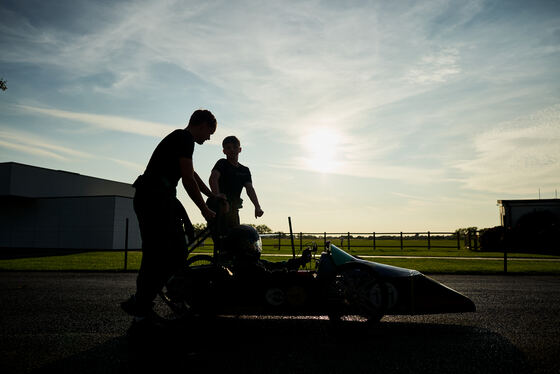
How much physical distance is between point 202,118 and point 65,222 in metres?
32.1

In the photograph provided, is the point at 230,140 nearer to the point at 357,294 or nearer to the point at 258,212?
the point at 258,212

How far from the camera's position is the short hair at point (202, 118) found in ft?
12.0

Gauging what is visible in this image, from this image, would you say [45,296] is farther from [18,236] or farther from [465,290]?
[18,236]

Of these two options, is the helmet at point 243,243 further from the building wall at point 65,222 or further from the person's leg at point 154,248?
the building wall at point 65,222

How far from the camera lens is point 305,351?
3.00 metres

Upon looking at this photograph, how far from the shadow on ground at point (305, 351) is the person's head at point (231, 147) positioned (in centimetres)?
214

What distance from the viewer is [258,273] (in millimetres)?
3596

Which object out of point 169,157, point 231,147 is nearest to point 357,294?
point 169,157

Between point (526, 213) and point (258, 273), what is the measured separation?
29.3 m

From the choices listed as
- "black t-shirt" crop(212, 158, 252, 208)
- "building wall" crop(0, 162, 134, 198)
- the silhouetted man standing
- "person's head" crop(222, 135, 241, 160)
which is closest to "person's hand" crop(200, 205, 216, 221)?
the silhouetted man standing

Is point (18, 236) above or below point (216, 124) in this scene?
below

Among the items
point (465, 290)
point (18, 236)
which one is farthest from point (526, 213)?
point (18, 236)

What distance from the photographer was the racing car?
3395 mm

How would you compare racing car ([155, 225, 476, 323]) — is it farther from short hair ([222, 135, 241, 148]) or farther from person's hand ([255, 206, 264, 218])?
short hair ([222, 135, 241, 148])
